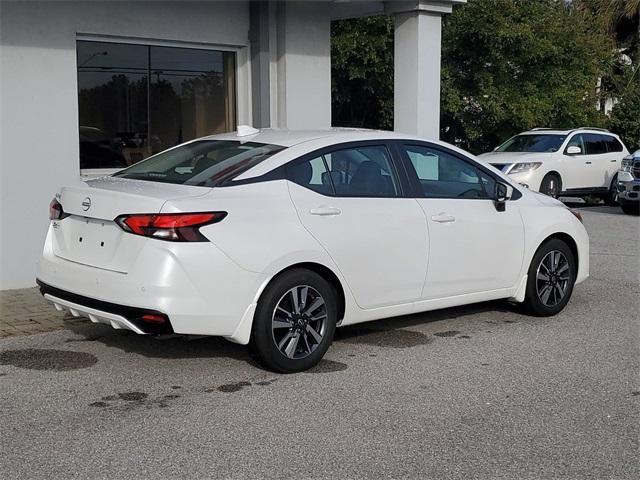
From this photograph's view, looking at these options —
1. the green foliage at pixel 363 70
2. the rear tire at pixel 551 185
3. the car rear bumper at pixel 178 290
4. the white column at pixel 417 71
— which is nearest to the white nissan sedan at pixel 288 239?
the car rear bumper at pixel 178 290

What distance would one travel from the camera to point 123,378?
5.81 m

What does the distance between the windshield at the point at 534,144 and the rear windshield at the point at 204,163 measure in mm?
13090

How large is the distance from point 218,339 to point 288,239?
1.40 meters

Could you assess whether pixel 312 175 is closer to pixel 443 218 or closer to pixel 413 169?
pixel 413 169

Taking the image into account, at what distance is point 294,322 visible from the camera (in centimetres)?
582

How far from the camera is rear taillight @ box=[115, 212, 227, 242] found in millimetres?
5344

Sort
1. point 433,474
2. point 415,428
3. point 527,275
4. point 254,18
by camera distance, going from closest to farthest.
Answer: point 433,474, point 415,428, point 527,275, point 254,18

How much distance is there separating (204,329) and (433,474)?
1836 mm

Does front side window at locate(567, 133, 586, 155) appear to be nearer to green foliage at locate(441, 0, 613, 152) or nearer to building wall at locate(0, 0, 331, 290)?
green foliage at locate(441, 0, 613, 152)

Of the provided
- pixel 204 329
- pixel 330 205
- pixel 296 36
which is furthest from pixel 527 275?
pixel 296 36

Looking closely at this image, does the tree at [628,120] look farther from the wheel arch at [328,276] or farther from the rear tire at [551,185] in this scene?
the wheel arch at [328,276]

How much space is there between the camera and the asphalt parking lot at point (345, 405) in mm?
4398

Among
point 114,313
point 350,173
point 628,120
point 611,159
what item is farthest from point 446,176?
point 628,120

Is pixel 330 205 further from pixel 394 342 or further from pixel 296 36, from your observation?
pixel 296 36
